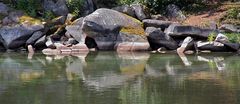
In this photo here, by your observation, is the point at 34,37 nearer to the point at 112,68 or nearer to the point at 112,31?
the point at 112,31

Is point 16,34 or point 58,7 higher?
point 58,7

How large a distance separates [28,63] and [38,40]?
257 inches

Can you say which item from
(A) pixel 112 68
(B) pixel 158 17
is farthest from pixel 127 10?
(A) pixel 112 68

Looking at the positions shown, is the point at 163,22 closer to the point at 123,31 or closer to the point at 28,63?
the point at 123,31

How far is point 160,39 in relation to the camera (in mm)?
28156

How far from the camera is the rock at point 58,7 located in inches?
1292

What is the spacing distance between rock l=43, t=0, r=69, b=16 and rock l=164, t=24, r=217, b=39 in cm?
768

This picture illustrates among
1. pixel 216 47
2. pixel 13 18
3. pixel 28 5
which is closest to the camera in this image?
pixel 216 47

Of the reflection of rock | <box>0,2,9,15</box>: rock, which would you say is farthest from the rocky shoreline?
the reflection of rock

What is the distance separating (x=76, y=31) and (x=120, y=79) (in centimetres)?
1266

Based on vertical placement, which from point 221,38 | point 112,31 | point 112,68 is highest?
point 112,68

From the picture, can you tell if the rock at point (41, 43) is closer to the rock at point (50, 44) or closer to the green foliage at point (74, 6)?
the rock at point (50, 44)

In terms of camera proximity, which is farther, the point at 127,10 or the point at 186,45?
the point at 127,10

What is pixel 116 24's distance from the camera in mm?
28875
